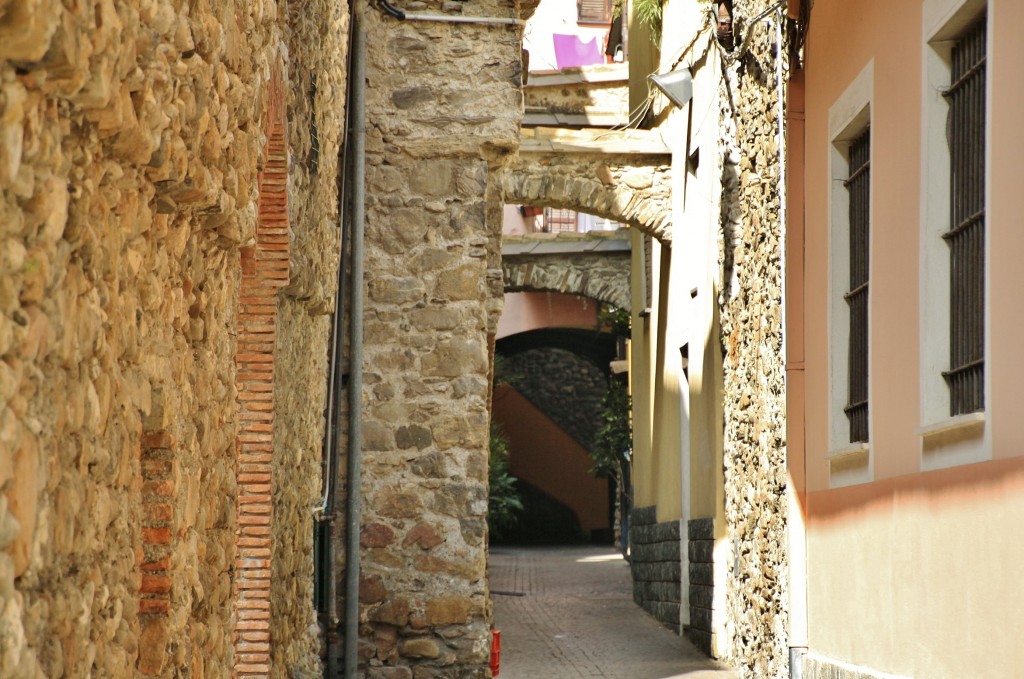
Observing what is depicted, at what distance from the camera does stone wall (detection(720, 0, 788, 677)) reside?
366 inches

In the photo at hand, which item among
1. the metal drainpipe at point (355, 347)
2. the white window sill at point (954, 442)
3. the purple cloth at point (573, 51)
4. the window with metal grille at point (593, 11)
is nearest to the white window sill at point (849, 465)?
the white window sill at point (954, 442)

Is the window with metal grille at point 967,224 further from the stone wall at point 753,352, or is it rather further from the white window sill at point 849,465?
the stone wall at point 753,352

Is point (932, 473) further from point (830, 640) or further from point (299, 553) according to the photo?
point (299, 553)

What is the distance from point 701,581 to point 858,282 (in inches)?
212

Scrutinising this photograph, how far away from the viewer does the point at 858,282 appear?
7.76 meters

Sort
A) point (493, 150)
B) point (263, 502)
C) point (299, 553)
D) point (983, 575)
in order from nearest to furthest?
1. point (983, 575)
2. point (263, 502)
3. point (299, 553)
4. point (493, 150)

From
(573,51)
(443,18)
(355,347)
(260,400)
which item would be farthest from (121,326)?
(573,51)

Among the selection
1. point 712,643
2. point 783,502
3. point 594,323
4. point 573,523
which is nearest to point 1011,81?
point 783,502

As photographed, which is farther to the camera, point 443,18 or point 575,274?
point 575,274

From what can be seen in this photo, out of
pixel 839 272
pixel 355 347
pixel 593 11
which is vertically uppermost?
pixel 593 11

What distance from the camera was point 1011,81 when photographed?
5051 mm

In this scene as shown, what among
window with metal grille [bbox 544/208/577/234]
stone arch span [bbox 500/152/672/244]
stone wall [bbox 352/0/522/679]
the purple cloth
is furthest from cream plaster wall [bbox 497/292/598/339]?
stone wall [bbox 352/0/522/679]

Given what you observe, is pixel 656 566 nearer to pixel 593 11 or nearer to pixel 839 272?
pixel 839 272

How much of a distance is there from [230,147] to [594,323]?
67.9 ft
